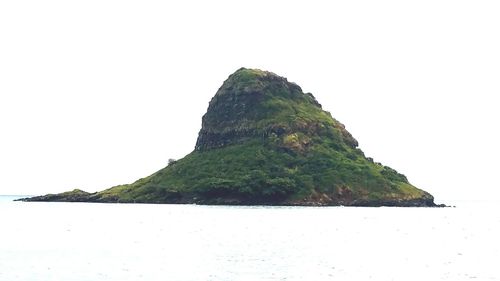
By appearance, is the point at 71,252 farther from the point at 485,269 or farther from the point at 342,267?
the point at 485,269

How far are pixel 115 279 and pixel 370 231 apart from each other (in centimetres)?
9449

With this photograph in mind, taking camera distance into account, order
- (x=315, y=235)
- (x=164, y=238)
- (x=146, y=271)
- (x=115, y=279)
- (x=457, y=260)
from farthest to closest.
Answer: (x=315, y=235)
(x=164, y=238)
(x=457, y=260)
(x=146, y=271)
(x=115, y=279)

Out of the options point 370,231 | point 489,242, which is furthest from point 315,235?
point 489,242

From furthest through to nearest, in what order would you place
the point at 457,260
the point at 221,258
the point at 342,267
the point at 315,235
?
the point at 315,235, the point at 457,260, the point at 221,258, the point at 342,267

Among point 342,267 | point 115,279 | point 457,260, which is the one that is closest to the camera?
point 115,279

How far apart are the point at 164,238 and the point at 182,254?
29.6m

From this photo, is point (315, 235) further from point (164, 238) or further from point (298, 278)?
point (298, 278)

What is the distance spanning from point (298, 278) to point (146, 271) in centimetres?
1886

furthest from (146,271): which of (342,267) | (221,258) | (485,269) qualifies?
(485,269)

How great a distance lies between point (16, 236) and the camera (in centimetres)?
13438

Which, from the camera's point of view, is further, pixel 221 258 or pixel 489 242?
pixel 489 242

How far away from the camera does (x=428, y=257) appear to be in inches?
3819

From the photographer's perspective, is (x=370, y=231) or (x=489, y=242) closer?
(x=489, y=242)

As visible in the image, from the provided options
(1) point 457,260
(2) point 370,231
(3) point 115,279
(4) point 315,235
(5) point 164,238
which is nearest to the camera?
(3) point 115,279
